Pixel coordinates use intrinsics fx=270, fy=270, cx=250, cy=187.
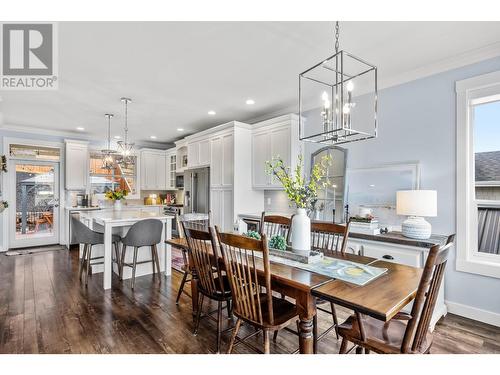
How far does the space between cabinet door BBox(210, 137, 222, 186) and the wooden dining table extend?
3.30 meters

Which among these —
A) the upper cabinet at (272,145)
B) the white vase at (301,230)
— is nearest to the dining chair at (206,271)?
the white vase at (301,230)

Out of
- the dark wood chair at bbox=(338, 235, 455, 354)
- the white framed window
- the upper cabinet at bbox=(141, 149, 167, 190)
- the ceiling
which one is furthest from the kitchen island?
the white framed window

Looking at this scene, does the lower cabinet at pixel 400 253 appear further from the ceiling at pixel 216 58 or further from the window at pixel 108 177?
the window at pixel 108 177

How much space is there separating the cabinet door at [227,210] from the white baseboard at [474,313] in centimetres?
312

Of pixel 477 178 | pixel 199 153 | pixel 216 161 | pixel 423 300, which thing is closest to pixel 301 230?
pixel 423 300

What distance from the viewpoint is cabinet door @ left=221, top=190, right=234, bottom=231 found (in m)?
4.71

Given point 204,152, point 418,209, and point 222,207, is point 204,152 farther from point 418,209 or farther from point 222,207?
point 418,209

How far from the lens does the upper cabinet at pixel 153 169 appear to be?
7352mm

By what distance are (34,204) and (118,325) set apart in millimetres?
5022

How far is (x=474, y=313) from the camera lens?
2703 millimetres

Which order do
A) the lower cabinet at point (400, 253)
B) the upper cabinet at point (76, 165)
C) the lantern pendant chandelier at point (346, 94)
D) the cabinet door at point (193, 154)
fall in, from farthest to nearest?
the upper cabinet at point (76, 165) < the cabinet door at point (193, 154) < the lantern pendant chandelier at point (346, 94) < the lower cabinet at point (400, 253)
